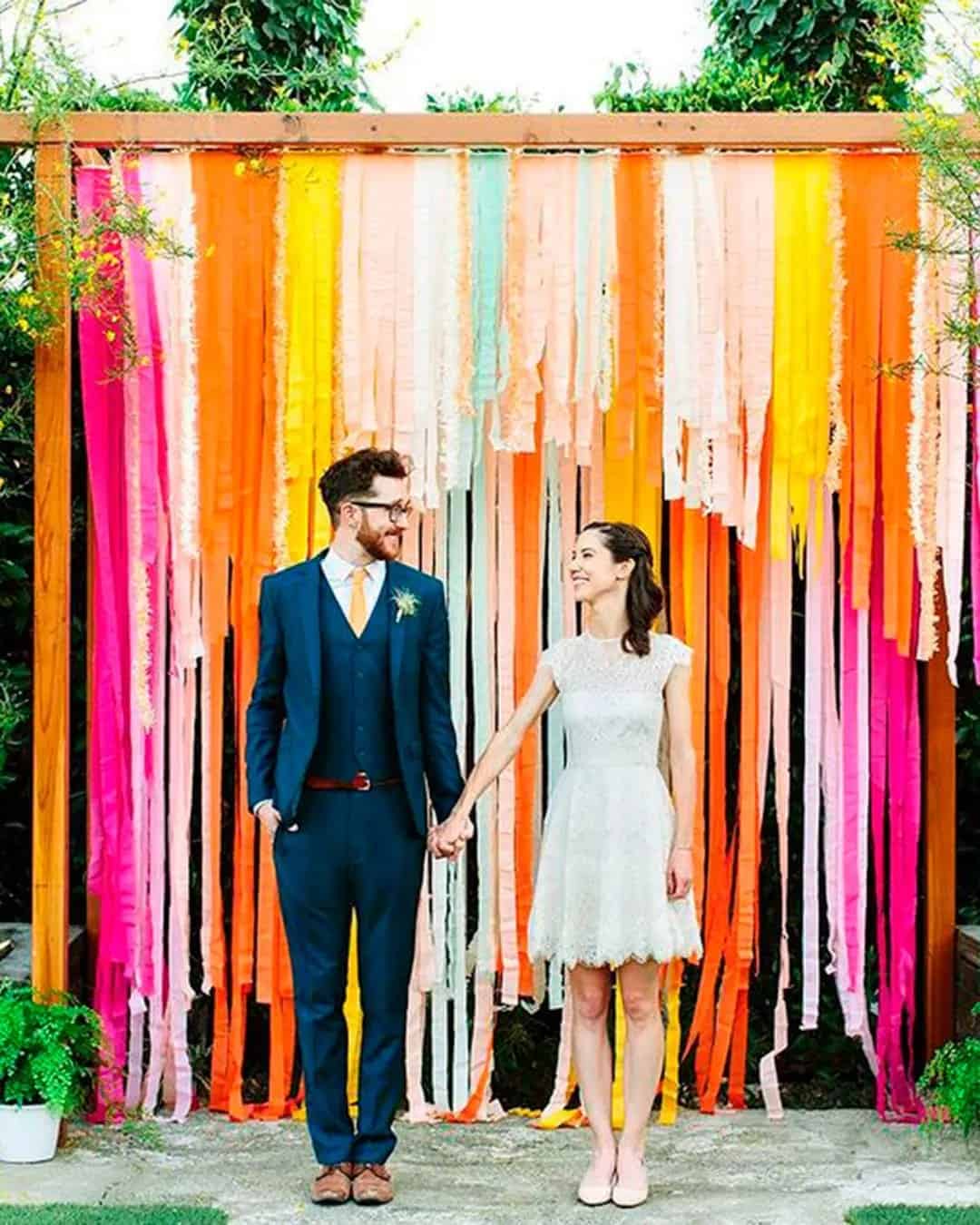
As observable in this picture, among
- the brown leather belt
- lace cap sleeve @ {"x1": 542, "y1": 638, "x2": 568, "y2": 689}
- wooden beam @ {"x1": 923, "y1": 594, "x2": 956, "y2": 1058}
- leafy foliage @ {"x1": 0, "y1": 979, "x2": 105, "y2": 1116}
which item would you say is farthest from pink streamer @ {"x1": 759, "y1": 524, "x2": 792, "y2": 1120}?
leafy foliage @ {"x1": 0, "y1": 979, "x2": 105, "y2": 1116}

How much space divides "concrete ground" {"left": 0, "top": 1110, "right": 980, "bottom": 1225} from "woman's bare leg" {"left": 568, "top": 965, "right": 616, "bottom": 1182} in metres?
0.12

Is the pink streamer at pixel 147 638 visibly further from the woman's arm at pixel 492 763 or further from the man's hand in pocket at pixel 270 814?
the woman's arm at pixel 492 763

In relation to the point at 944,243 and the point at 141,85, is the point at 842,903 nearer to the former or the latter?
the point at 944,243

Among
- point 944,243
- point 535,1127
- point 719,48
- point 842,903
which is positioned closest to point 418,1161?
point 535,1127

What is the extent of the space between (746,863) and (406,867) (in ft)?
3.76

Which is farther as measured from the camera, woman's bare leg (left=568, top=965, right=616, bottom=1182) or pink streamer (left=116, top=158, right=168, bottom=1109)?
pink streamer (left=116, top=158, right=168, bottom=1109)

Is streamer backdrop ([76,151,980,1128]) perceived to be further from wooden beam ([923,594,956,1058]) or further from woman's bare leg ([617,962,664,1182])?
woman's bare leg ([617,962,664,1182])

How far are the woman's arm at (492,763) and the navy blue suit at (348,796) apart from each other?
4cm

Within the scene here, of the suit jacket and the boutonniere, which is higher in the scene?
the boutonniere

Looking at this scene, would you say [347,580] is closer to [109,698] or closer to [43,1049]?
[109,698]

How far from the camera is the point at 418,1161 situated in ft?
16.5

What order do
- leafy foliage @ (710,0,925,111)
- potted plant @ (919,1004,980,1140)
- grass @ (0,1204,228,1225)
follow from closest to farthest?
grass @ (0,1204,228,1225) → potted plant @ (919,1004,980,1140) → leafy foliage @ (710,0,925,111)

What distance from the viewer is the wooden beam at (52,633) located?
4945 millimetres

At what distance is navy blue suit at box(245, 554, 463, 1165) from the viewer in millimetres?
4527
